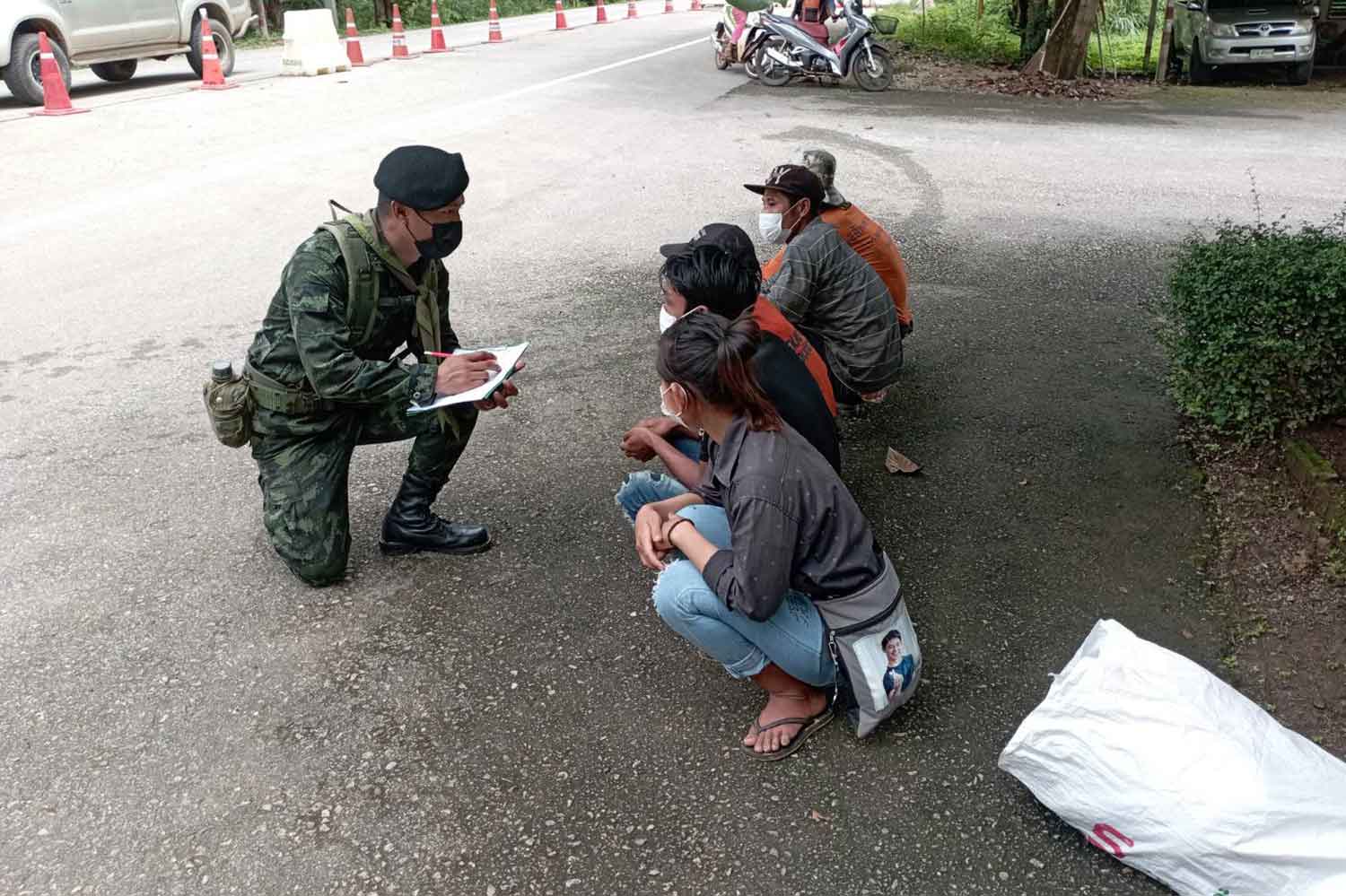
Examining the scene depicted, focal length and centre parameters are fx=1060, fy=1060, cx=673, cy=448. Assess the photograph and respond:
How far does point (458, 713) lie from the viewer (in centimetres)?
285

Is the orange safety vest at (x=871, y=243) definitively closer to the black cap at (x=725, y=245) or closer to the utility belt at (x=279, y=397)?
→ the black cap at (x=725, y=245)

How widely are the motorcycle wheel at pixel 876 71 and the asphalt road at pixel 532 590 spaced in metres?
6.12

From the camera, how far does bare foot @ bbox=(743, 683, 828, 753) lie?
105 inches

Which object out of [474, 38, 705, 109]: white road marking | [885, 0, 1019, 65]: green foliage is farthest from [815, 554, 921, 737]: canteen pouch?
[885, 0, 1019, 65]: green foliage

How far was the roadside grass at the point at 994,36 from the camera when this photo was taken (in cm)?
1605

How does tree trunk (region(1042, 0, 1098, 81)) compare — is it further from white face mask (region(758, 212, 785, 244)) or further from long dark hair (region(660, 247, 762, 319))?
long dark hair (region(660, 247, 762, 319))

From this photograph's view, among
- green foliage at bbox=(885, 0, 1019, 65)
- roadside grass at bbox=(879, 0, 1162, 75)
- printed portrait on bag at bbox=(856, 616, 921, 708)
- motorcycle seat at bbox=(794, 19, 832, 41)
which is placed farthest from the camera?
green foliage at bbox=(885, 0, 1019, 65)

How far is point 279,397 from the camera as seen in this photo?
3320 millimetres

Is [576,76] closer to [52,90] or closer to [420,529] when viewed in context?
[52,90]

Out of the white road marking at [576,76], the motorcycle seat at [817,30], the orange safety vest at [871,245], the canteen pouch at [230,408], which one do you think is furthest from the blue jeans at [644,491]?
the motorcycle seat at [817,30]

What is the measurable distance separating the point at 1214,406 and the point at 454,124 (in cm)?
845

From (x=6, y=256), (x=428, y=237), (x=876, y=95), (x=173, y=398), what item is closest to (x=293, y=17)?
(x=876, y=95)

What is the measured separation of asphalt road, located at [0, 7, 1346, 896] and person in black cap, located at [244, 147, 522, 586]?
0.70 feet

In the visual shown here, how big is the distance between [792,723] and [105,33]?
41.9 feet
